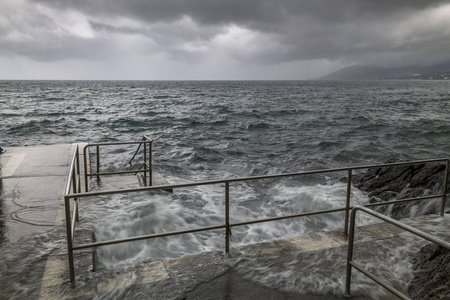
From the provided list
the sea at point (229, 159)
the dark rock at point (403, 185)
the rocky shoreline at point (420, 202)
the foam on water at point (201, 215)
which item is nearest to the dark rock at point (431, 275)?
the rocky shoreline at point (420, 202)

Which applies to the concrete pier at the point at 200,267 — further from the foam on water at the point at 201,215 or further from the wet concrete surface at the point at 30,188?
the foam on water at the point at 201,215

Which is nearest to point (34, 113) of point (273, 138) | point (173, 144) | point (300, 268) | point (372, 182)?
point (173, 144)

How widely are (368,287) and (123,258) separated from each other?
332 centimetres

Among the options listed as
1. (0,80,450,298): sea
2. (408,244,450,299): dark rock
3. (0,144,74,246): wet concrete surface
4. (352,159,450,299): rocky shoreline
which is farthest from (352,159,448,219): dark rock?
(0,144,74,246): wet concrete surface

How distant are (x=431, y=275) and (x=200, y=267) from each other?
2541mm

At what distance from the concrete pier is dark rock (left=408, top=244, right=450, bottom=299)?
1.76 ft

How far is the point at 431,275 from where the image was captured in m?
3.73

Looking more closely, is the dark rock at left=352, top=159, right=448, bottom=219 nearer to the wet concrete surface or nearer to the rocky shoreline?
the rocky shoreline

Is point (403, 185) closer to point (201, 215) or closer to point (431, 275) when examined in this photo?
point (201, 215)

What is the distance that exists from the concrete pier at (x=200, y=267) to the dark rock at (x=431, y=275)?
0.54 meters

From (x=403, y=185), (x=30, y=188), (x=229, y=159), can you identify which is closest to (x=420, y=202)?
(x=403, y=185)

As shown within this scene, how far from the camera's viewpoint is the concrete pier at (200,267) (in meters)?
3.55

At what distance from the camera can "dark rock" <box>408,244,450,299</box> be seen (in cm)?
334

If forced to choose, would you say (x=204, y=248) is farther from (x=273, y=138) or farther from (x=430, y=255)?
(x=273, y=138)
